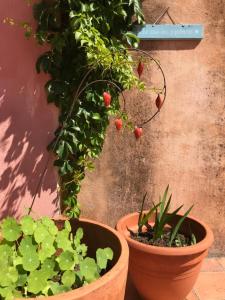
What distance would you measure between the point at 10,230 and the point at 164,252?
1.15 m

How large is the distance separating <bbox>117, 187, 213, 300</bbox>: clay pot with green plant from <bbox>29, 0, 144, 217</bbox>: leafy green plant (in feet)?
2.25

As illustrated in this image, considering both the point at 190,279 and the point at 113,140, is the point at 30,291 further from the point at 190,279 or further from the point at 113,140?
the point at 113,140

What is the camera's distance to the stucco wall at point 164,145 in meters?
3.01

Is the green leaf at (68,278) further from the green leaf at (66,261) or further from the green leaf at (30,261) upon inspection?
the green leaf at (30,261)

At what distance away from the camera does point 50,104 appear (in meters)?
3.08

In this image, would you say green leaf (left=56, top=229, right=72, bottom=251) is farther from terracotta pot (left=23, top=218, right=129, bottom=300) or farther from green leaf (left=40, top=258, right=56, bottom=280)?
terracotta pot (left=23, top=218, right=129, bottom=300)

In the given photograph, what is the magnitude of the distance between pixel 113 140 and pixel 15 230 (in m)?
1.45

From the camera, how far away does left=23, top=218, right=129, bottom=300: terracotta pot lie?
183cm

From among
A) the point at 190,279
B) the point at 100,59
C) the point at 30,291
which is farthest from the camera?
the point at 190,279

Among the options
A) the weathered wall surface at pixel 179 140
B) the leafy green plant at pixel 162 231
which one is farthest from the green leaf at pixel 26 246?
the weathered wall surface at pixel 179 140

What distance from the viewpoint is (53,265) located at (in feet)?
6.85

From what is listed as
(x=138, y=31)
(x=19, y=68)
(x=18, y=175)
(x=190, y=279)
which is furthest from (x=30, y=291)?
(x=138, y=31)

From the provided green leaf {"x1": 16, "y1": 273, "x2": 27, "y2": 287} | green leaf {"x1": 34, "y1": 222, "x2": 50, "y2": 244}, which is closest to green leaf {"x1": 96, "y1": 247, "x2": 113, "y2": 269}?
green leaf {"x1": 34, "y1": 222, "x2": 50, "y2": 244}

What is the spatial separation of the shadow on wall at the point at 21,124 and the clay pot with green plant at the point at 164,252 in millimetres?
824
